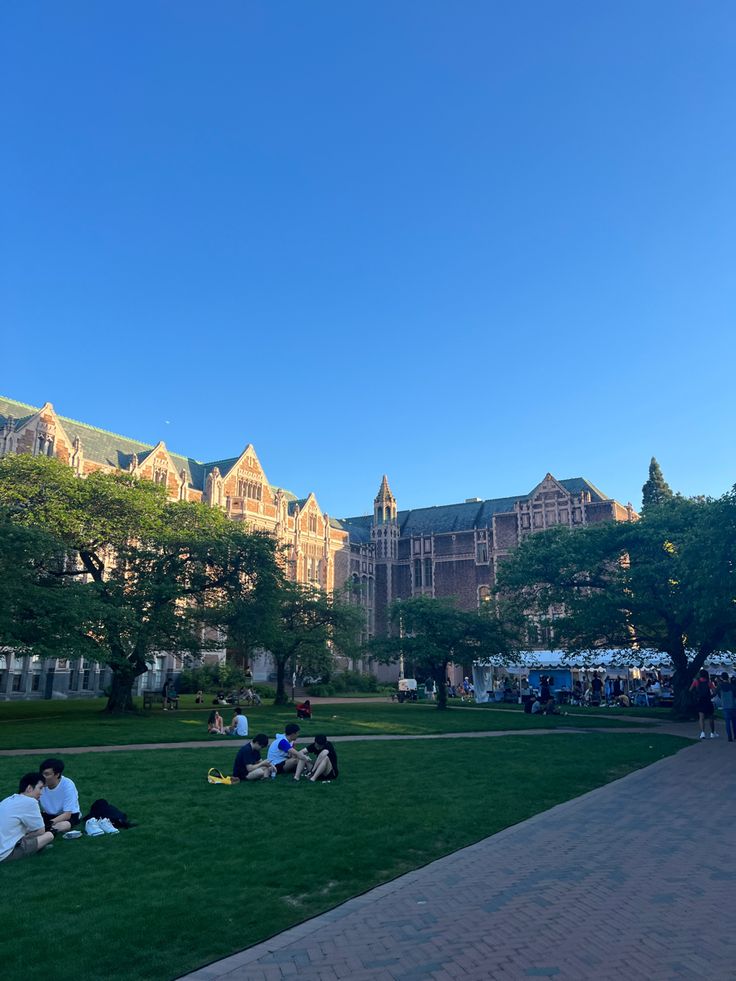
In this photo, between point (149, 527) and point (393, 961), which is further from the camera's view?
point (149, 527)

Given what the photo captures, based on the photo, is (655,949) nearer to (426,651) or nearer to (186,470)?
(426,651)

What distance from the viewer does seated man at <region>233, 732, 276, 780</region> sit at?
48.8ft

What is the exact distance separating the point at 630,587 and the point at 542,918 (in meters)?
30.3

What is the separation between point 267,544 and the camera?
37625 millimetres

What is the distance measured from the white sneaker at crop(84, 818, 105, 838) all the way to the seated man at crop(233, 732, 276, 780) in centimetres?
499

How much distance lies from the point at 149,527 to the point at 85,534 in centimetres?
317

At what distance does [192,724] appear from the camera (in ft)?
93.0

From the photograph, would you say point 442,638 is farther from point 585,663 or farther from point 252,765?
point 252,765

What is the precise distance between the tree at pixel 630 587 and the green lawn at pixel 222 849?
17.3m

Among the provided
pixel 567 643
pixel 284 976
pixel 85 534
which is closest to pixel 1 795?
pixel 284 976

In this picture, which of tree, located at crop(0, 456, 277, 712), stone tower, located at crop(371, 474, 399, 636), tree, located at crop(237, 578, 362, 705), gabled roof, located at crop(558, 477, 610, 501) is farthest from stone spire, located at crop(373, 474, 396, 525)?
tree, located at crop(0, 456, 277, 712)

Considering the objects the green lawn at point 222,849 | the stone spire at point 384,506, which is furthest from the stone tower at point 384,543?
the green lawn at point 222,849

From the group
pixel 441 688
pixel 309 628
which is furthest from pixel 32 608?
pixel 441 688

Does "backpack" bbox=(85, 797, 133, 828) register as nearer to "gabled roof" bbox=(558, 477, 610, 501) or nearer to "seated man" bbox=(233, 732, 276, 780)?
"seated man" bbox=(233, 732, 276, 780)
